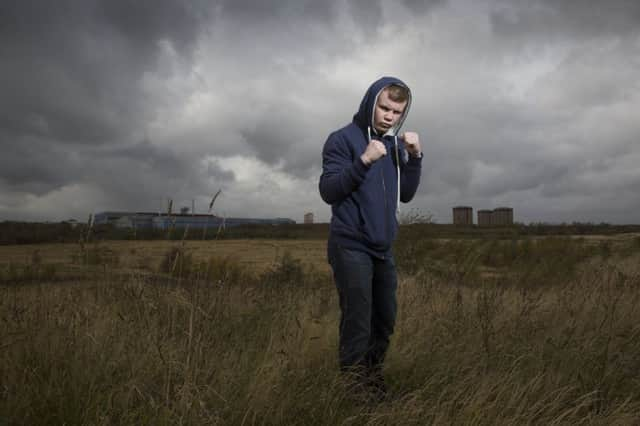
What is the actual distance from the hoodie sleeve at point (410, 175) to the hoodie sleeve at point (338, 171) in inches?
15.1

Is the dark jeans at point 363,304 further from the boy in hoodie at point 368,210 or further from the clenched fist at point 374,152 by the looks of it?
the clenched fist at point 374,152

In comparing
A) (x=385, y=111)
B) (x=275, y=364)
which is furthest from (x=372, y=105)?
(x=275, y=364)

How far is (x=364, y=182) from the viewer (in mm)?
2344

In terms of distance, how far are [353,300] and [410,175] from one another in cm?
84

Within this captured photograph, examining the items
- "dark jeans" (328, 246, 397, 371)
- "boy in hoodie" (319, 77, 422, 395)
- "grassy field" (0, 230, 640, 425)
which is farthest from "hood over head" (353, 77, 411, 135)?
"grassy field" (0, 230, 640, 425)

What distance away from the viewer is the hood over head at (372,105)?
96.2 inches

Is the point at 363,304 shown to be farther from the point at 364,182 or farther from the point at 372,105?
the point at 372,105

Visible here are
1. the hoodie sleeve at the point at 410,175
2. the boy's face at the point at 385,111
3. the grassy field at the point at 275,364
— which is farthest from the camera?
the hoodie sleeve at the point at 410,175

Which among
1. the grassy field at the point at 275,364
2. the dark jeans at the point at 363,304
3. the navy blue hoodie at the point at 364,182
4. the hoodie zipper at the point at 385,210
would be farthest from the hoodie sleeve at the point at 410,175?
the grassy field at the point at 275,364

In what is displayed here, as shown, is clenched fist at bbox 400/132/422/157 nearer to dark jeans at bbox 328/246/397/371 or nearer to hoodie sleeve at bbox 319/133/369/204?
hoodie sleeve at bbox 319/133/369/204

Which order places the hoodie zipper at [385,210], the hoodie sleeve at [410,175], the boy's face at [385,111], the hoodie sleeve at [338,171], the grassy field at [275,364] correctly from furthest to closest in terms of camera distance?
the hoodie sleeve at [410,175], the boy's face at [385,111], the hoodie zipper at [385,210], the hoodie sleeve at [338,171], the grassy field at [275,364]

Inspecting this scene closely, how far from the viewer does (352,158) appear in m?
2.46

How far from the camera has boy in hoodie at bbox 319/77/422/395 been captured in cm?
227

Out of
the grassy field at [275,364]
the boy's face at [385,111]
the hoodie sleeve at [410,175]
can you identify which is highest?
the boy's face at [385,111]
